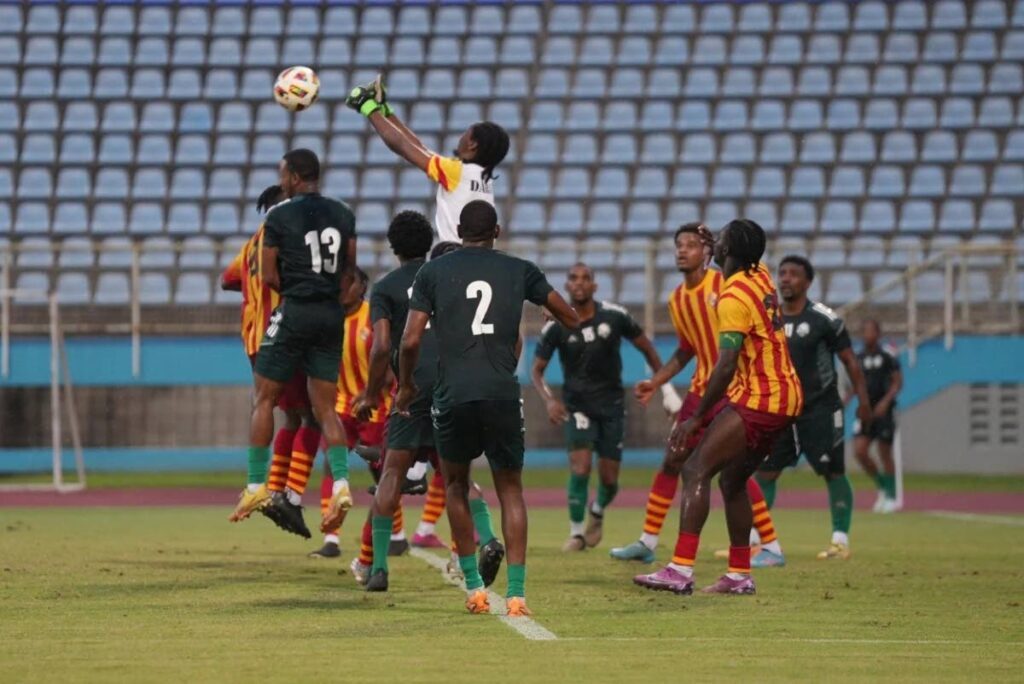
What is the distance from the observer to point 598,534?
14.0 m

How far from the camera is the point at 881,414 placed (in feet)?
66.8

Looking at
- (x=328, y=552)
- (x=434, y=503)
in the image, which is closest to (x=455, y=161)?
(x=328, y=552)

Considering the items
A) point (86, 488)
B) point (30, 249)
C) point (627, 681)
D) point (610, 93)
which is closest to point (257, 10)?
point (610, 93)

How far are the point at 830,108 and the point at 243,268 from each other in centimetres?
2167

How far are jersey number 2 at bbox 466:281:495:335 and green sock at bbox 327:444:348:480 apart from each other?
2.65 metres

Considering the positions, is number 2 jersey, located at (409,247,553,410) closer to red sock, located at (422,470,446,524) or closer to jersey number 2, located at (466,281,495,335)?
jersey number 2, located at (466,281,495,335)

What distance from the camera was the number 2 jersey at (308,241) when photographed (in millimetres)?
10523

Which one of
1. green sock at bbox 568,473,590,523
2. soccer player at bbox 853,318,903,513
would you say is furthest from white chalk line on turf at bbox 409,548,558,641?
soccer player at bbox 853,318,903,513

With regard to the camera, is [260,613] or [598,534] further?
[598,534]

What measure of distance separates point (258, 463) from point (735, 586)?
291 centimetres

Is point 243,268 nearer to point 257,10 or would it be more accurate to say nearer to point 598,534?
point 598,534

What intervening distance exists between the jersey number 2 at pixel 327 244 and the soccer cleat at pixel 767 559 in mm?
3805

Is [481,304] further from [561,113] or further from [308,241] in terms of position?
[561,113]

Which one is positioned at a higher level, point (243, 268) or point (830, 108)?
point (830, 108)
